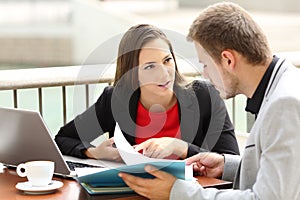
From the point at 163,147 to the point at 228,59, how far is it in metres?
0.46

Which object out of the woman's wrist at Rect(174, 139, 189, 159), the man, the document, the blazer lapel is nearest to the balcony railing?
the blazer lapel

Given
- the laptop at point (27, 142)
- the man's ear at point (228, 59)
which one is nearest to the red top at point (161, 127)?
the laptop at point (27, 142)

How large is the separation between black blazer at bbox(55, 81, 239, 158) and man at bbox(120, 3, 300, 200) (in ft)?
1.54

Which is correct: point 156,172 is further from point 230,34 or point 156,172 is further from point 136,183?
point 230,34

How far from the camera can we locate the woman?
2365mm

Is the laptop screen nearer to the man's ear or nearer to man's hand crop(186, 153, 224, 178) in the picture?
man's hand crop(186, 153, 224, 178)

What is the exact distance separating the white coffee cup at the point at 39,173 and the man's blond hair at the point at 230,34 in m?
0.53

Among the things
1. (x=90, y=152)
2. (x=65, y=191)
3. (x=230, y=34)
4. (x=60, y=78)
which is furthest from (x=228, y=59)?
(x=60, y=78)

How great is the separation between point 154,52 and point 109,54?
1.27ft

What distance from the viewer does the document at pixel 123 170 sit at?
5.90 feet

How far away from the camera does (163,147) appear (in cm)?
219

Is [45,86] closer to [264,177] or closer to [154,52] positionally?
[154,52]

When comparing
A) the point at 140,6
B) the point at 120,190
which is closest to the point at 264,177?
the point at 120,190

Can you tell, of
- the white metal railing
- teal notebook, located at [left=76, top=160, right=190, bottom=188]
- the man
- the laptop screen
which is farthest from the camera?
the white metal railing
